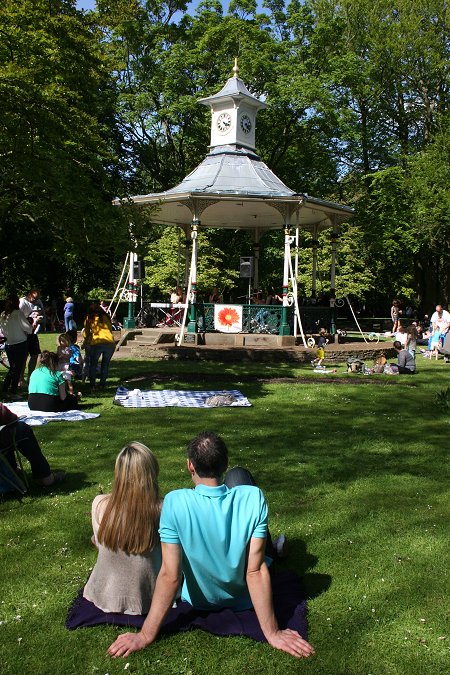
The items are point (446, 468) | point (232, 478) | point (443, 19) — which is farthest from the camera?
point (443, 19)

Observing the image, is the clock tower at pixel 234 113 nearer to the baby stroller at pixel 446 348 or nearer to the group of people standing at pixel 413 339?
the group of people standing at pixel 413 339

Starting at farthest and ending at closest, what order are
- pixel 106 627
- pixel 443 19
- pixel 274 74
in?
pixel 443 19
pixel 274 74
pixel 106 627

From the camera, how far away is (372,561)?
466cm

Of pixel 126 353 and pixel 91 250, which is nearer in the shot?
pixel 91 250

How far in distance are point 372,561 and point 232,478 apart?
1235 mm

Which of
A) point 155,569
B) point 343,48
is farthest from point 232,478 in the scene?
point 343,48

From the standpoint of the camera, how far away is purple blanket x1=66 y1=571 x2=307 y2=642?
3658mm

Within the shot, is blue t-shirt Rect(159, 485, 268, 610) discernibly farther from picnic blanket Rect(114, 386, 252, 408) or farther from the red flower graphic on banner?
the red flower graphic on banner

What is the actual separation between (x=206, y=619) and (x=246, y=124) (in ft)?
69.6

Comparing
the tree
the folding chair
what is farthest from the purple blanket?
the tree

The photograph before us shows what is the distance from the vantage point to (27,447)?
19.3 feet

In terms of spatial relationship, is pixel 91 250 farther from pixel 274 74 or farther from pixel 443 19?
pixel 443 19

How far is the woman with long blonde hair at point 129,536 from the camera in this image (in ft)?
12.0

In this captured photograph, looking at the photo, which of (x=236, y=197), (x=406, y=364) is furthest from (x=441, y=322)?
(x=236, y=197)
